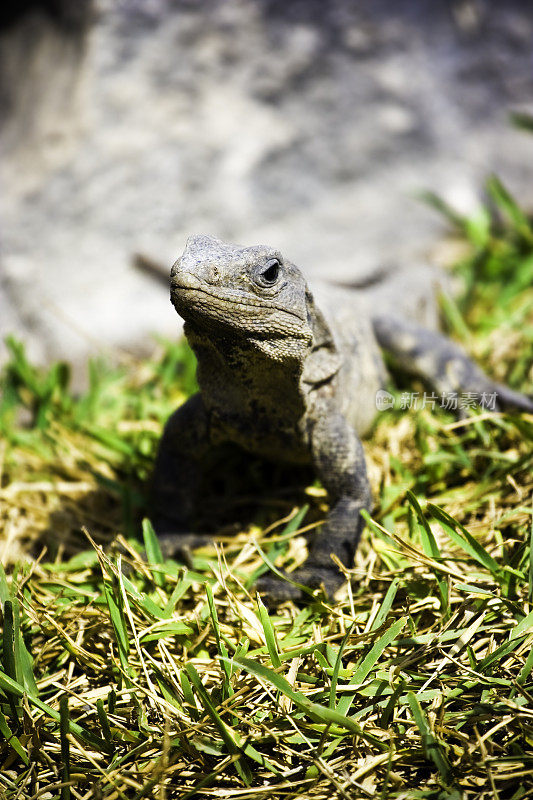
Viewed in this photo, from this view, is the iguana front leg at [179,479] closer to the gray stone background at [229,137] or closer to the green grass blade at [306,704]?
the green grass blade at [306,704]

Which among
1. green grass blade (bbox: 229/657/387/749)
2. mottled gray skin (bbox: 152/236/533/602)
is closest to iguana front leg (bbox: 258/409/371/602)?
mottled gray skin (bbox: 152/236/533/602)

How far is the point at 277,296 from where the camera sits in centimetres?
261

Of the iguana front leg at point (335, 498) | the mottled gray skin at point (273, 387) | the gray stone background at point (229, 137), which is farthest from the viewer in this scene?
the gray stone background at point (229, 137)

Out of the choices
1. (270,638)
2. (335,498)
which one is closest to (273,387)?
(335,498)

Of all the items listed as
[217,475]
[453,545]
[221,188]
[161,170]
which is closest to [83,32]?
[161,170]

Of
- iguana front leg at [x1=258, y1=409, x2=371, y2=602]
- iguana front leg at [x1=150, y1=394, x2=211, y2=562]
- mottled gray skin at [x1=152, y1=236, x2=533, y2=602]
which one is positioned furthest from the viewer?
iguana front leg at [x1=150, y1=394, x2=211, y2=562]

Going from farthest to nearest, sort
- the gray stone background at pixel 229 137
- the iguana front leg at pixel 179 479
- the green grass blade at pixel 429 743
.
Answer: the gray stone background at pixel 229 137
the iguana front leg at pixel 179 479
the green grass blade at pixel 429 743

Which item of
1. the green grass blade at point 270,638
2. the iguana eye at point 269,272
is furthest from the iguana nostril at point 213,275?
the green grass blade at point 270,638

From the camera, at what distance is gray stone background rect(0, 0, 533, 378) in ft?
17.1

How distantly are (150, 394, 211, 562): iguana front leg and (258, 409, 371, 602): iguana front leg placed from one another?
0.46 meters

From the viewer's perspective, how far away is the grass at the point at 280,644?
2209 mm

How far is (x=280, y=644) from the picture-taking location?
2607 millimetres

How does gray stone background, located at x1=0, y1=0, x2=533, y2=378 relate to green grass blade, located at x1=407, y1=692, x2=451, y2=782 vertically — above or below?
above

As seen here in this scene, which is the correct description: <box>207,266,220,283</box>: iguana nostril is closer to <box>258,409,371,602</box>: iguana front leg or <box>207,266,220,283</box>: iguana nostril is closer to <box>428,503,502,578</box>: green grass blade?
<box>258,409,371,602</box>: iguana front leg
